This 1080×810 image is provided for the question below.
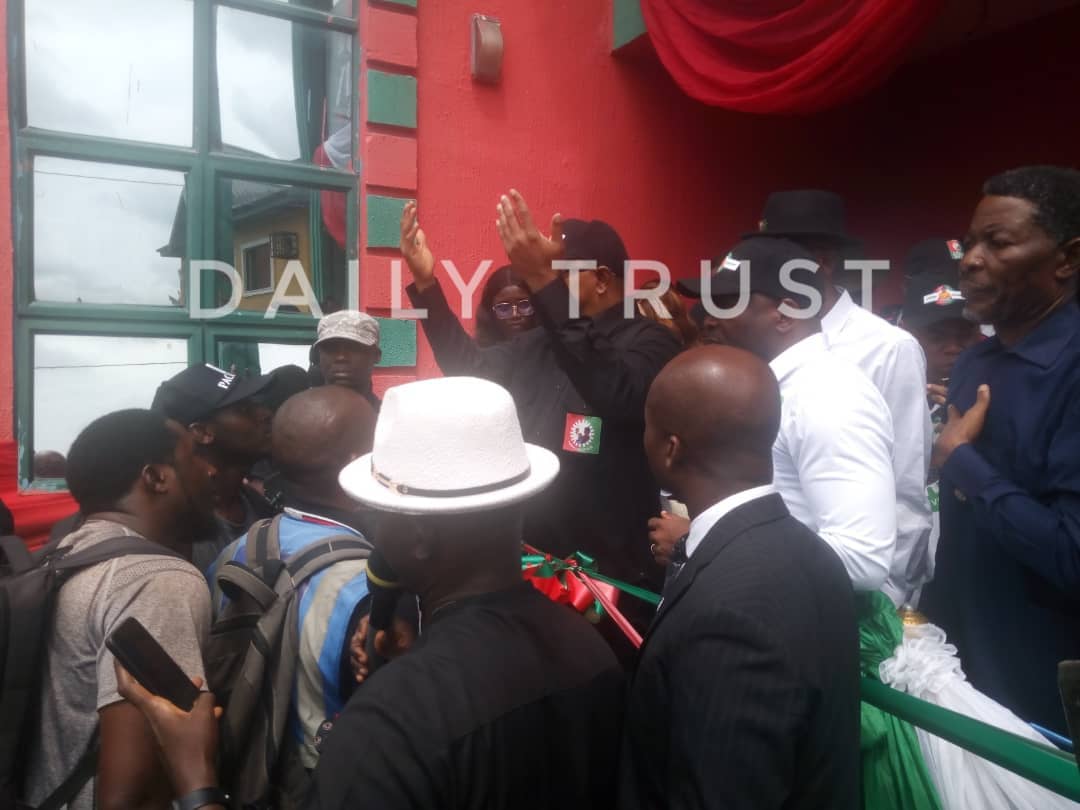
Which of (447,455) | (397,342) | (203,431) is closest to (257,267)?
(397,342)

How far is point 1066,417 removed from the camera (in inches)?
69.8

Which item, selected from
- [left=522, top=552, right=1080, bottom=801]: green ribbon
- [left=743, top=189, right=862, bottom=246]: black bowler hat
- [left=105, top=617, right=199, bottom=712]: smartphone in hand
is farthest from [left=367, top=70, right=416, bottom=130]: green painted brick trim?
[left=522, top=552, right=1080, bottom=801]: green ribbon

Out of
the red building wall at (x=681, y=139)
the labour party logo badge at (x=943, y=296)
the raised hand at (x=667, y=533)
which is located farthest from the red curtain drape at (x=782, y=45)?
the raised hand at (x=667, y=533)

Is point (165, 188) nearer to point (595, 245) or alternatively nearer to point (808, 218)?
point (595, 245)

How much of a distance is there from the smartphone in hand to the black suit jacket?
81 cm

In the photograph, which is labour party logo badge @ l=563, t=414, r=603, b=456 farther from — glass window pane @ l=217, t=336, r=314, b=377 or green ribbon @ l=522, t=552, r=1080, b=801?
glass window pane @ l=217, t=336, r=314, b=377

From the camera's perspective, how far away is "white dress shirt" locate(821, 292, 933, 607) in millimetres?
2084

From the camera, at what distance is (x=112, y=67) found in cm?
379

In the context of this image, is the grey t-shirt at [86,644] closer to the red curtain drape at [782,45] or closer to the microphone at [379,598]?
the microphone at [379,598]

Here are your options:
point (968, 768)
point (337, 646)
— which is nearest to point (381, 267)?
point (337, 646)

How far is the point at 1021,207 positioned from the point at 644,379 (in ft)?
3.53

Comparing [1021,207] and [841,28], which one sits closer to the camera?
[1021,207]

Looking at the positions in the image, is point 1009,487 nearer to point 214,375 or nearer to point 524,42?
point 214,375

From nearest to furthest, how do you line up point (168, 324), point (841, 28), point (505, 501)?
1. point (505, 501)
2. point (841, 28)
3. point (168, 324)
